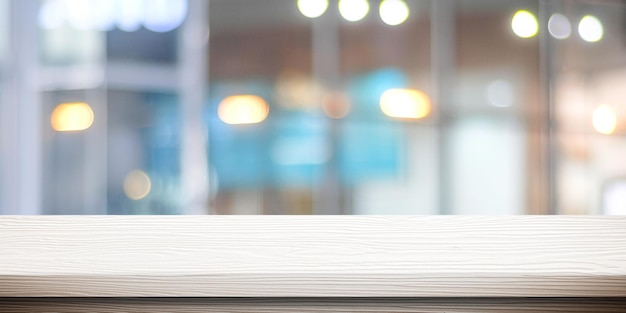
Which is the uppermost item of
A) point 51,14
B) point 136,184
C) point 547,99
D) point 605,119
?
point 51,14

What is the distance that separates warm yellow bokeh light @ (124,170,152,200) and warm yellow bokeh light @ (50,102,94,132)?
501 millimetres

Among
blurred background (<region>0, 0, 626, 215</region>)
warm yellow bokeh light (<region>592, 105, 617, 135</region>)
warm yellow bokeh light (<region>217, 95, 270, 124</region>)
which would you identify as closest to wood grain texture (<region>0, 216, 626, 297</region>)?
blurred background (<region>0, 0, 626, 215</region>)

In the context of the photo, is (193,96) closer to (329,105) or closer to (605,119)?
(329,105)

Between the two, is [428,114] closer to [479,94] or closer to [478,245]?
[479,94]

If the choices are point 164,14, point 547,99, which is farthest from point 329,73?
point 547,99

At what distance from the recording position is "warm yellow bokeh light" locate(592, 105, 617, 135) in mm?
5914

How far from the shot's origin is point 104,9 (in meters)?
6.03

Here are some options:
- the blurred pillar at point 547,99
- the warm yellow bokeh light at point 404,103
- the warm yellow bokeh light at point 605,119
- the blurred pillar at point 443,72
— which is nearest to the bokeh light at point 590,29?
the blurred pillar at point 547,99

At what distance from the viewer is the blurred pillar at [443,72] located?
5.92m

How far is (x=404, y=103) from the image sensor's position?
602 cm

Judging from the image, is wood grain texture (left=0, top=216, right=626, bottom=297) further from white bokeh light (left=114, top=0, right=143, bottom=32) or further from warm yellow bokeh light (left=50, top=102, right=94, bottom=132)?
white bokeh light (left=114, top=0, right=143, bottom=32)

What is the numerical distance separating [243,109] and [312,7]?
924 mm

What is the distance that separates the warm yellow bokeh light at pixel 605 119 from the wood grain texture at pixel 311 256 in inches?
217

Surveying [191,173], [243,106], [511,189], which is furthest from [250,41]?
[511,189]
